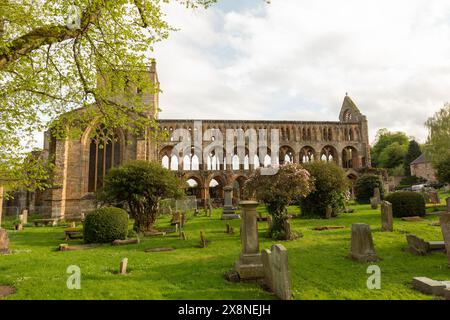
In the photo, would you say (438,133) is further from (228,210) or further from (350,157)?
(228,210)

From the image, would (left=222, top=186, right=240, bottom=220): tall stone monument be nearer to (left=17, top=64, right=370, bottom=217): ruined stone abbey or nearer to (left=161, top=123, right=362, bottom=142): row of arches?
(left=17, top=64, right=370, bottom=217): ruined stone abbey

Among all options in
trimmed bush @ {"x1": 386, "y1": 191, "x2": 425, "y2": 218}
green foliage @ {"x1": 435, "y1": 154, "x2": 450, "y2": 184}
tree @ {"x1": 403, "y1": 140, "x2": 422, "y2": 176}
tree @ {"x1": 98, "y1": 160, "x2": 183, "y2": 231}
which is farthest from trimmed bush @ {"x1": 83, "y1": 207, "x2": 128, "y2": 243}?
tree @ {"x1": 403, "y1": 140, "x2": 422, "y2": 176}

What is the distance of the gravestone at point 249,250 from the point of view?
21.5 feet

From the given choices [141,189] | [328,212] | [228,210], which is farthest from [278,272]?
[228,210]

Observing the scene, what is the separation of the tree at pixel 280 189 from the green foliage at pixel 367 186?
1643 centimetres

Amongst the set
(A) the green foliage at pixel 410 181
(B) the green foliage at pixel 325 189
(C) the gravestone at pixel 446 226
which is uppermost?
(A) the green foliage at pixel 410 181

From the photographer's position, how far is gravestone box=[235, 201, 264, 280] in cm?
657

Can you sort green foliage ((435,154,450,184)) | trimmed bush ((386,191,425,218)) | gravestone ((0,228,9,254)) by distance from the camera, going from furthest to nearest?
1. green foliage ((435,154,450,184))
2. trimmed bush ((386,191,425,218))
3. gravestone ((0,228,9,254))

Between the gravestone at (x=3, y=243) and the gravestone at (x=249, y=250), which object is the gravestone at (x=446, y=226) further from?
the gravestone at (x=3, y=243)

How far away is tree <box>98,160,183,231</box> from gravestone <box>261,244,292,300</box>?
9.68 metres

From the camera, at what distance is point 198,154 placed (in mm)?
35625

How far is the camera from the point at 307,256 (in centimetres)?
857

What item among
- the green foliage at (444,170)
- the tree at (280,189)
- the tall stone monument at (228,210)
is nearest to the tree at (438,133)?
the green foliage at (444,170)
